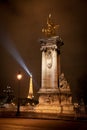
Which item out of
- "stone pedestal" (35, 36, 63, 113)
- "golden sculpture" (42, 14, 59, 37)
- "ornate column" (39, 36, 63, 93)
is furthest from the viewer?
"golden sculpture" (42, 14, 59, 37)

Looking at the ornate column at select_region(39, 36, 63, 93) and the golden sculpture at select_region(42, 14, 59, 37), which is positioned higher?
the golden sculpture at select_region(42, 14, 59, 37)

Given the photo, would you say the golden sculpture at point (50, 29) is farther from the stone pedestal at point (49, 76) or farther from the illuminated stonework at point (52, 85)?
the stone pedestal at point (49, 76)

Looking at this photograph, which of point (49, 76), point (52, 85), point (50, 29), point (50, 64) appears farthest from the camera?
point (50, 29)

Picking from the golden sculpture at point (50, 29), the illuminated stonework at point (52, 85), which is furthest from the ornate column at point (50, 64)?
the golden sculpture at point (50, 29)

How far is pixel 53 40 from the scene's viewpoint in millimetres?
39250

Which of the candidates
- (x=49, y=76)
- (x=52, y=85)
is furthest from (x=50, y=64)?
(x=52, y=85)

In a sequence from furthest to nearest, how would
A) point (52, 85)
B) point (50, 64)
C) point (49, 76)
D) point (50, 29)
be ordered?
point (50, 29) → point (50, 64) → point (49, 76) → point (52, 85)

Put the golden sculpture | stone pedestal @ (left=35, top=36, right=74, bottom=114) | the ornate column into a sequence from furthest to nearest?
1. the golden sculpture
2. the ornate column
3. stone pedestal @ (left=35, top=36, right=74, bottom=114)

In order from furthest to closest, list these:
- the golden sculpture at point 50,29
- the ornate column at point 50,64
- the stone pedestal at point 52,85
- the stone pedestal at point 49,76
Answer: the golden sculpture at point 50,29, the ornate column at point 50,64, the stone pedestal at point 49,76, the stone pedestal at point 52,85

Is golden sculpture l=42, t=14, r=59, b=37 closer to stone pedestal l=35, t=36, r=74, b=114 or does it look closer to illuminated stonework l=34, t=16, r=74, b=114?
illuminated stonework l=34, t=16, r=74, b=114

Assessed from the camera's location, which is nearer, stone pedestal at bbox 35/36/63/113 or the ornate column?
stone pedestal at bbox 35/36/63/113

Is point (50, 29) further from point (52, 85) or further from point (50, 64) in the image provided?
point (52, 85)

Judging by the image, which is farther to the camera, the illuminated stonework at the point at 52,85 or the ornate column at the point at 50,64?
the ornate column at the point at 50,64

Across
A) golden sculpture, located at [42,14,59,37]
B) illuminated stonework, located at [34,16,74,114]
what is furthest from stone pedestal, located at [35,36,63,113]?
golden sculpture, located at [42,14,59,37]
